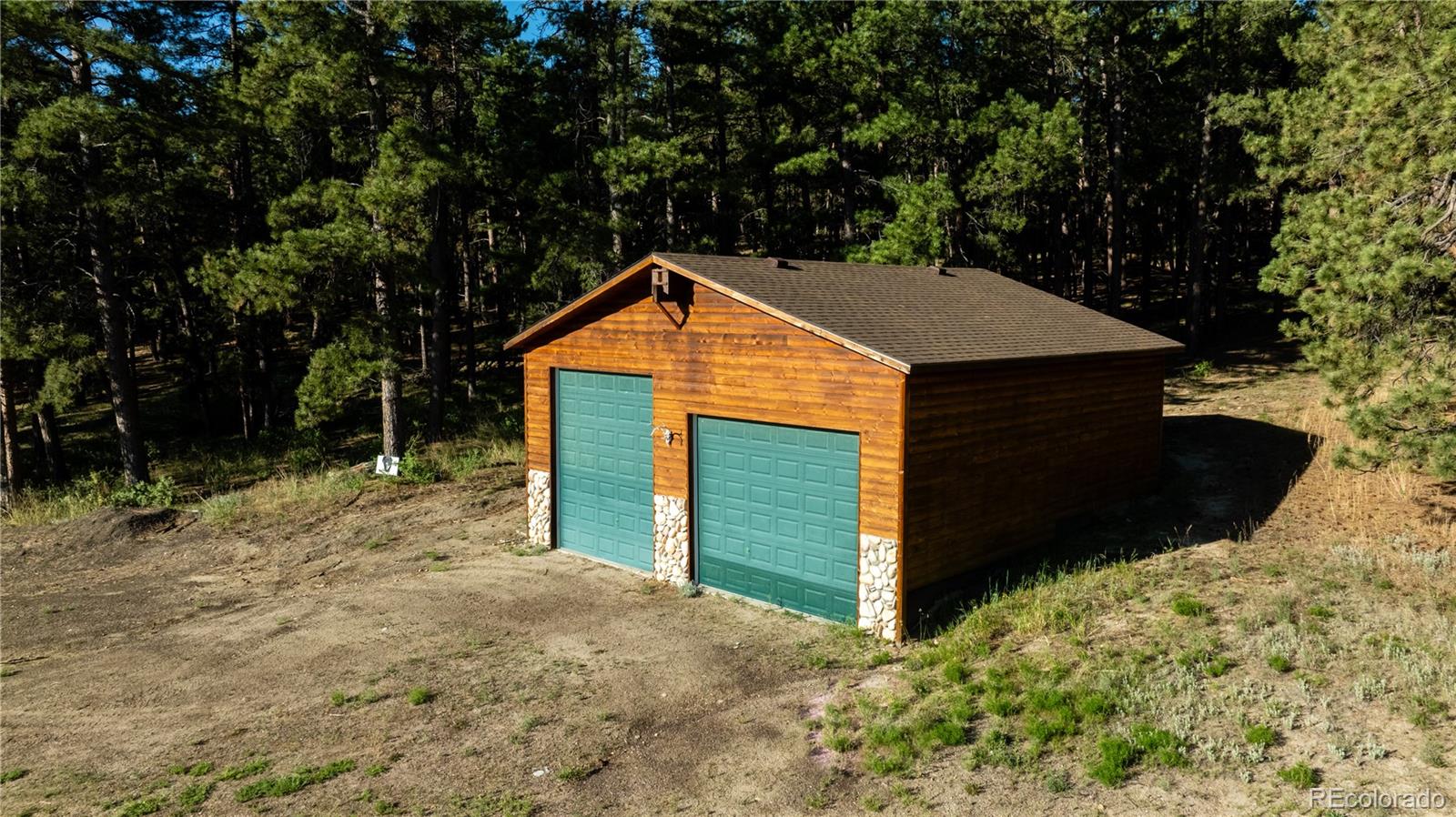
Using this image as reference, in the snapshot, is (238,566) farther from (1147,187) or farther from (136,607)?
(1147,187)

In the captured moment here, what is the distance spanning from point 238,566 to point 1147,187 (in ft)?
109

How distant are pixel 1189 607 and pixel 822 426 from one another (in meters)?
4.56

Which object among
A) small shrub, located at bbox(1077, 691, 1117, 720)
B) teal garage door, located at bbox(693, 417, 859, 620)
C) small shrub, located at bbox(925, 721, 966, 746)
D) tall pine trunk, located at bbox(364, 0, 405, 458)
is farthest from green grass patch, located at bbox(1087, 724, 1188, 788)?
tall pine trunk, located at bbox(364, 0, 405, 458)

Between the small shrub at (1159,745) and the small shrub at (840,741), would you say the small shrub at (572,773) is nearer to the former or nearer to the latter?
the small shrub at (840,741)

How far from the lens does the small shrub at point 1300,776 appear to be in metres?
6.31

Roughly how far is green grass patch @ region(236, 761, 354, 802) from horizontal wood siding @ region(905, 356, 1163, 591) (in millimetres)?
6202

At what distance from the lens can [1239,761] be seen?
666 centimetres

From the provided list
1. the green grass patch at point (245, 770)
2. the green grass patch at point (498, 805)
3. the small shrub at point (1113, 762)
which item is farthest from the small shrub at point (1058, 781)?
the green grass patch at point (245, 770)

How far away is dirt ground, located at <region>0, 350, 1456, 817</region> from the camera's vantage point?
23.3 feet

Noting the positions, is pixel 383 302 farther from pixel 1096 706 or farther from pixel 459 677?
pixel 1096 706

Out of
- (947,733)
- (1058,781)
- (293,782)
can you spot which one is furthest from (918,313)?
(293,782)

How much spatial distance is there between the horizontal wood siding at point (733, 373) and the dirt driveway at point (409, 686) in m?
1.99

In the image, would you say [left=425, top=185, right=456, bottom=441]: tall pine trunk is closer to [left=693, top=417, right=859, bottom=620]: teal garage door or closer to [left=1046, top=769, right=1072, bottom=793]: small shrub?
[left=693, top=417, right=859, bottom=620]: teal garage door

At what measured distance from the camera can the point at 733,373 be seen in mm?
11648
